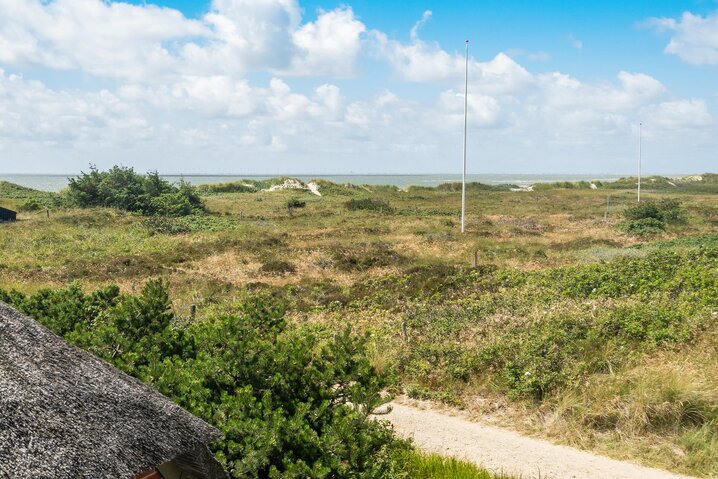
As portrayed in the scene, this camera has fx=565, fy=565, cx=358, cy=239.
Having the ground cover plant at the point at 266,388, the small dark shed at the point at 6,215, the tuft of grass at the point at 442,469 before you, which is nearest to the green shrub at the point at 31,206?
the small dark shed at the point at 6,215

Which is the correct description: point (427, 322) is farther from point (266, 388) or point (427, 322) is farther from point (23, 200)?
point (23, 200)

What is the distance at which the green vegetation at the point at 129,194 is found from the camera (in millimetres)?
59156

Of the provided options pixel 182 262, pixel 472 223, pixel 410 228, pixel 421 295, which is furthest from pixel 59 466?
pixel 472 223

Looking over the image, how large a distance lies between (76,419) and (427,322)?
14688 millimetres

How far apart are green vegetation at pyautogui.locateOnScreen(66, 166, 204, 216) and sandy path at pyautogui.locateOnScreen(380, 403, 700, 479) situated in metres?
49.4

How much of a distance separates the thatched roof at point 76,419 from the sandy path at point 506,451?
239 inches

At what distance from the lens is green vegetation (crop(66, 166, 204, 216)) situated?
5916 centimetres

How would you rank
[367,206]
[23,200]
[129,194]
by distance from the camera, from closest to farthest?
[129,194], [367,206], [23,200]

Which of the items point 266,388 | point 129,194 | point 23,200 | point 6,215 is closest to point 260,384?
point 266,388

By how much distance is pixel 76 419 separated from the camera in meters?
5.73

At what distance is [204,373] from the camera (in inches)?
385

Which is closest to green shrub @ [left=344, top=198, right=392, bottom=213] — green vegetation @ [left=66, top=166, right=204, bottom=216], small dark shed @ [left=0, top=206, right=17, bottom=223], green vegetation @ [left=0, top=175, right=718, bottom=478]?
green vegetation @ [left=66, top=166, right=204, bottom=216]

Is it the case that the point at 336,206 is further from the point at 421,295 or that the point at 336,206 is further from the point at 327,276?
the point at 421,295

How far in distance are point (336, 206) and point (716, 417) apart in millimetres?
59911
